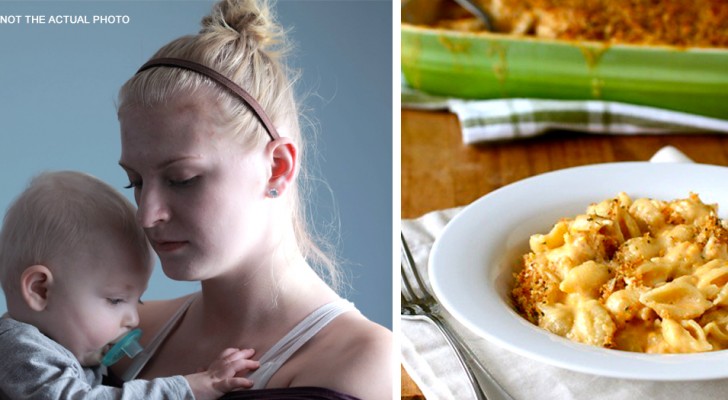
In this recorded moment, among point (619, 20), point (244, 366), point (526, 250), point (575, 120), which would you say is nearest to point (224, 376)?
point (244, 366)

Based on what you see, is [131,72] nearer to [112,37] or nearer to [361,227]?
[112,37]

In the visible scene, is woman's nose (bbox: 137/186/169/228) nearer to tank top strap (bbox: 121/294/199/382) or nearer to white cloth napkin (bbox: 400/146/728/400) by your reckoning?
tank top strap (bbox: 121/294/199/382)

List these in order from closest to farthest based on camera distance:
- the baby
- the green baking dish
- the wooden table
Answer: the baby → the wooden table → the green baking dish

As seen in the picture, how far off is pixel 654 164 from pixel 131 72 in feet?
2.01

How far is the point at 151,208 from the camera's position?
81cm

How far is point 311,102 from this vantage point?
86 cm

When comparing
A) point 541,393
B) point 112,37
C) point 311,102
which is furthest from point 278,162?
point 541,393

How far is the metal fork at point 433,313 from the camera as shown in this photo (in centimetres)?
88

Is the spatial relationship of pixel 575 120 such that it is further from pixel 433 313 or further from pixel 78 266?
pixel 78 266

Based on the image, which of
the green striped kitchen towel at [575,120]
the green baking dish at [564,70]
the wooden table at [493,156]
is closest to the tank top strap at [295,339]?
the wooden table at [493,156]

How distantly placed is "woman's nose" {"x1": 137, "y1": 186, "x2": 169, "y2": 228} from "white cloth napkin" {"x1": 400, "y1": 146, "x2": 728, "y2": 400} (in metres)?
0.29

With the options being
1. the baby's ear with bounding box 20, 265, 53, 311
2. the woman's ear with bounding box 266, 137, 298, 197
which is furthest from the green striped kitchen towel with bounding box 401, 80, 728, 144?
the baby's ear with bounding box 20, 265, 53, 311

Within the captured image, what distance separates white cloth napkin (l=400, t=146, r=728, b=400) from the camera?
0.87 metres

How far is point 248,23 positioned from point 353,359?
30 cm
